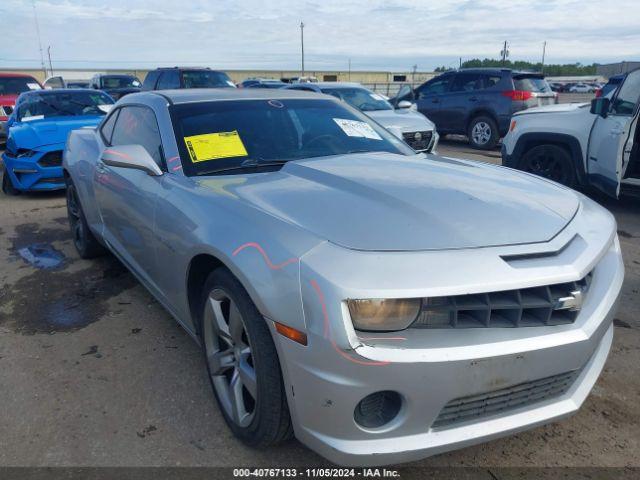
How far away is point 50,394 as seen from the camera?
275 cm

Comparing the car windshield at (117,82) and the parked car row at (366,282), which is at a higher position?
the car windshield at (117,82)

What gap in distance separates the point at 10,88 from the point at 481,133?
1124 cm

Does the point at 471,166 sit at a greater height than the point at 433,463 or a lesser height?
greater

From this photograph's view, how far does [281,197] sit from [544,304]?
1.18 m

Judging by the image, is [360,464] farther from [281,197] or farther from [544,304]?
[281,197]

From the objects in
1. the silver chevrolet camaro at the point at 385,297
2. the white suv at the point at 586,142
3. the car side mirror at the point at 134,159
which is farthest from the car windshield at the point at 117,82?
the silver chevrolet camaro at the point at 385,297

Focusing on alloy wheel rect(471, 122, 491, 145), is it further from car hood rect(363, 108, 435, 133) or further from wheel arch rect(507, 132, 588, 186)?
wheel arch rect(507, 132, 588, 186)

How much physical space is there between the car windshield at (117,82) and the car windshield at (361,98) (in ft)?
35.0

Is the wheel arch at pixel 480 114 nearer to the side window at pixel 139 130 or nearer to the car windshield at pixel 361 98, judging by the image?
the car windshield at pixel 361 98

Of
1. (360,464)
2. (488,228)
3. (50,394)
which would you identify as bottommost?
(50,394)

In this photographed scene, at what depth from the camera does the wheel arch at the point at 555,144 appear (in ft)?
20.4

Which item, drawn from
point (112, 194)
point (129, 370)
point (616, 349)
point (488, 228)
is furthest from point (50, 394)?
point (616, 349)

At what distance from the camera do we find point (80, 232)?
485 cm

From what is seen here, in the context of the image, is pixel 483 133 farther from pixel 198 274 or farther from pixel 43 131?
pixel 198 274
